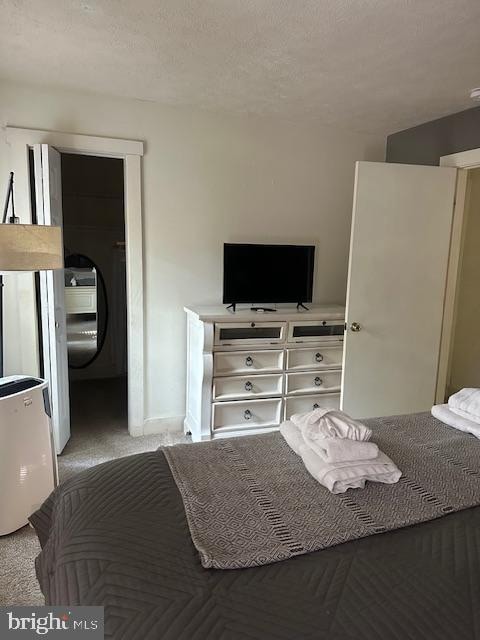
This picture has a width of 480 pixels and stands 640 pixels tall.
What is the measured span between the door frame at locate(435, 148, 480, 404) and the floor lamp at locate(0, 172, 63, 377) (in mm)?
2640

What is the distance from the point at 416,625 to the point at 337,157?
10.7 ft

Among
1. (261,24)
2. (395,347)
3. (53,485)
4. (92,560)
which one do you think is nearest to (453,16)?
(261,24)

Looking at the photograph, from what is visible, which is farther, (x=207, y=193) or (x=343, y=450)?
A: (x=207, y=193)

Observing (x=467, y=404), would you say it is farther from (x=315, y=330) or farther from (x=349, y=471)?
(x=315, y=330)

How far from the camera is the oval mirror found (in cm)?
442

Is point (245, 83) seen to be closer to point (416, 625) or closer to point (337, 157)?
point (337, 157)

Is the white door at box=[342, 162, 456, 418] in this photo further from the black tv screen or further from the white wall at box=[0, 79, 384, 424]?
the white wall at box=[0, 79, 384, 424]

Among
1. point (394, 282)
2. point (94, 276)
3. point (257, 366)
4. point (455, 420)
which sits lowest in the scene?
point (257, 366)

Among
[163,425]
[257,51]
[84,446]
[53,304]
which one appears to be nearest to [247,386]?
[163,425]

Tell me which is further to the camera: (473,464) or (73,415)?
(73,415)

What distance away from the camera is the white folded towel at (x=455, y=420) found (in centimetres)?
168

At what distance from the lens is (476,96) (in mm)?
2443

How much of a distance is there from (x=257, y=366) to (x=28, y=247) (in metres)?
1.65

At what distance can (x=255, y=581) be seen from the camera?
92 cm
